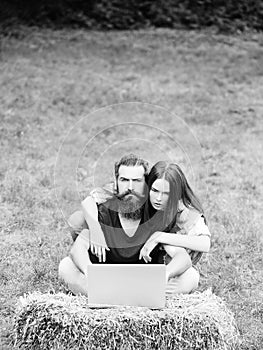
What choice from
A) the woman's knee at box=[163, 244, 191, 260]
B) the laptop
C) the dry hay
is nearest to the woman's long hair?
the woman's knee at box=[163, 244, 191, 260]

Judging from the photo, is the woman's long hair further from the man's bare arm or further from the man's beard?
the man's bare arm

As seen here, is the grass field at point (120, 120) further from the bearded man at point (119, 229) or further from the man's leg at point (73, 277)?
the bearded man at point (119, 229)

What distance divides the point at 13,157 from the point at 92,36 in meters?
4.71

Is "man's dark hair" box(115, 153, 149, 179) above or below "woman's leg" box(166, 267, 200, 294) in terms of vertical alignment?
above

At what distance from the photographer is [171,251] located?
3389 mm

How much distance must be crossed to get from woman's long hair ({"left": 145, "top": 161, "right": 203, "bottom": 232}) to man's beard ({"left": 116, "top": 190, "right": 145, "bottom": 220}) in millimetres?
39

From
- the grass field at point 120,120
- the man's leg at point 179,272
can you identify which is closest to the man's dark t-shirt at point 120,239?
the man's leg at point 179,272

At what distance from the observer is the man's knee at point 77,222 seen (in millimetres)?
3447

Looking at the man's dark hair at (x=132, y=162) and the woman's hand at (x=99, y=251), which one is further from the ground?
the man's dark hair at (x=132, y=162)

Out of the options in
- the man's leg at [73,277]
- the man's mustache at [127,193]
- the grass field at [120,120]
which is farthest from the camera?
the grass field at [120,120]

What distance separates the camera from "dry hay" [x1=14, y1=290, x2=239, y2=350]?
9.84 ft

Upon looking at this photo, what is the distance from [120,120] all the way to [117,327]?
4365 millimetres

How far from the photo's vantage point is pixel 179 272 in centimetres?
337

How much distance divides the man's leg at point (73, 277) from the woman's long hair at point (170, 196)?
46 centimetres
